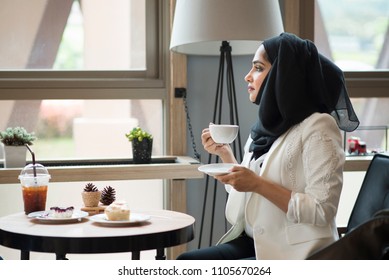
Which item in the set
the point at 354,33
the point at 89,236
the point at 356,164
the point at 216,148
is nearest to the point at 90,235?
the point at 89,236

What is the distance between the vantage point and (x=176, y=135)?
3529 millimetres

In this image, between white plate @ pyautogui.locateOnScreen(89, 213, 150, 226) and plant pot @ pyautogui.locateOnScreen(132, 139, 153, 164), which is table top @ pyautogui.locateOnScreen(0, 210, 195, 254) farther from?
plant pot @ pyautogui.locateOnScreen(132, 139, 153, 164)

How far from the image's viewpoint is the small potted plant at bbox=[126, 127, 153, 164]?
3369mm

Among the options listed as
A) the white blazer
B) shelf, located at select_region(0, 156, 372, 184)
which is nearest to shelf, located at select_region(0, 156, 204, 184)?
shelf, located at select_region(0, 156, 372, 184)

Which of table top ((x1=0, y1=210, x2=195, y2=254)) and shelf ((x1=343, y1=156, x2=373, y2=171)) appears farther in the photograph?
shelf ((x1=343, y1=156, x2=373, y2=171))

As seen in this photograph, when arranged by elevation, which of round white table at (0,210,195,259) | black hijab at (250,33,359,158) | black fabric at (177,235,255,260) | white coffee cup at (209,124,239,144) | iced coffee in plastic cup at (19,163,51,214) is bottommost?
black fabric at (177,235,255,260)

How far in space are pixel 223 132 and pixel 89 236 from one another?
1.89ft

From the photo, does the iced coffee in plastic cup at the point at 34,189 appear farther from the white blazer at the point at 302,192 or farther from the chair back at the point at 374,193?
the chair back at the point at 374,193

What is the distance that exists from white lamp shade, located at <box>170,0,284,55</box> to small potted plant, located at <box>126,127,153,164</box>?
0.49m

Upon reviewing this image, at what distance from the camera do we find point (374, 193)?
242cm

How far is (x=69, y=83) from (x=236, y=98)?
896 millimetres
